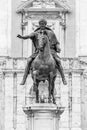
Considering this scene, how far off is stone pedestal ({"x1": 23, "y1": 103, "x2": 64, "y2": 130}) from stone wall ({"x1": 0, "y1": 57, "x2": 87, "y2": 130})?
18988 millimetres

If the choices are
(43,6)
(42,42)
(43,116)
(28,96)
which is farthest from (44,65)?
(43,6)

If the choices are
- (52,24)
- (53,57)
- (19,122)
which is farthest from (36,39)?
(52,24)

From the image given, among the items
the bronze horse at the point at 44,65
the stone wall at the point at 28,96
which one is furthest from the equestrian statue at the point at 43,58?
the stone wall at the point at 28,96

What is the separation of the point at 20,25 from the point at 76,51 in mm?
4162

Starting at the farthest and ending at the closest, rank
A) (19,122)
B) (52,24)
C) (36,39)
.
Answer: (52,24), (19,122), (36,39)

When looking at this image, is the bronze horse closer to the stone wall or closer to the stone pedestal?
the stone pedestal

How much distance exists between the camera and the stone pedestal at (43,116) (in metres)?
29.2

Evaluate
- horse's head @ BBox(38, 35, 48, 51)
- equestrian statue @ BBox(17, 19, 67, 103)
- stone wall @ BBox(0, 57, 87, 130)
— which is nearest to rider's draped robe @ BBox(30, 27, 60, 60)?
equestrian statue @ BBox(17, 19, 67, 103)

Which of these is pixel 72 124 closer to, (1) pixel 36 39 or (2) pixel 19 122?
(2) pixel 19 122

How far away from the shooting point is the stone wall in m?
48.7

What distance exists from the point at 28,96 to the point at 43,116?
19442 millimetres

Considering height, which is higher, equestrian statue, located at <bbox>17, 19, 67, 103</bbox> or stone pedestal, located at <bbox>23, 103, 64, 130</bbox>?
equestrian statue, located at <bbox>17, 19, 67, 103</bbox>

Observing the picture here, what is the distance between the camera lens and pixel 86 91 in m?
50.4

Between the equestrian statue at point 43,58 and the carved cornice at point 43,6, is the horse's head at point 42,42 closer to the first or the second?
the equestrian statue at point 43,58
